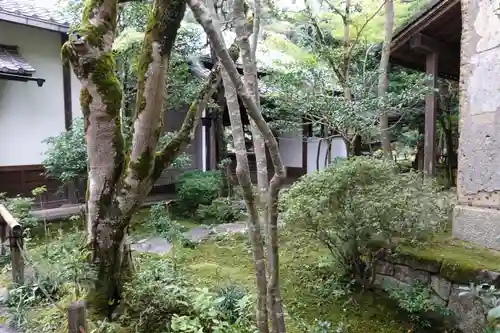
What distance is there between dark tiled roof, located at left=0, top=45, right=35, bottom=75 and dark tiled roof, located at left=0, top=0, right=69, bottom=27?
2.57 feet

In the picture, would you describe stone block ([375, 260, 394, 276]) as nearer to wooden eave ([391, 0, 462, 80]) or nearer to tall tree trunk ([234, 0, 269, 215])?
tall tree trunk ([234, 0, 269, 215])

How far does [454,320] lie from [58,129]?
839cm

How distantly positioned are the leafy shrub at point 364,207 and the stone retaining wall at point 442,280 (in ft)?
1.18

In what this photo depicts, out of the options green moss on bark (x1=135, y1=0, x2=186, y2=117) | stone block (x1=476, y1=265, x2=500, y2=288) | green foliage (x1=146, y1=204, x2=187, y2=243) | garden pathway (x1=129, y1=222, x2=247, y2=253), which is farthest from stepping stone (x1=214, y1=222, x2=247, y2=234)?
green moss on bark (x1=135, y1=0, x2=186, y2=117)

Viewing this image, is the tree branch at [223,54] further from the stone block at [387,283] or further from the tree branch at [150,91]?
the stone block at [387,283]

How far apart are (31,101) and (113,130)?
6.52 meters

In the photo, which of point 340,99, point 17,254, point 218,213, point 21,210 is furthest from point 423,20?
point 21,210

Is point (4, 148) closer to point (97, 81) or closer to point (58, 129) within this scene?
point (58, 129)

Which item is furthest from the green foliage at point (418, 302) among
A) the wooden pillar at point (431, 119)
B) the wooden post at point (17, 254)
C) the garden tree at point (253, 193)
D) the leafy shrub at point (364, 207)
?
the wooden post at point (17, 254)

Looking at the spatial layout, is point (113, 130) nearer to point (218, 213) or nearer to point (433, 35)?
point (218, 213)

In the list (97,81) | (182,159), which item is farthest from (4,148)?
(97,81)

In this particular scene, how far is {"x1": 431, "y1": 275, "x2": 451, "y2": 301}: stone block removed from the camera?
172 inches

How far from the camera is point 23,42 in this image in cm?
832

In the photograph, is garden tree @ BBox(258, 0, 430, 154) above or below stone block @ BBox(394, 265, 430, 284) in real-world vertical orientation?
above
